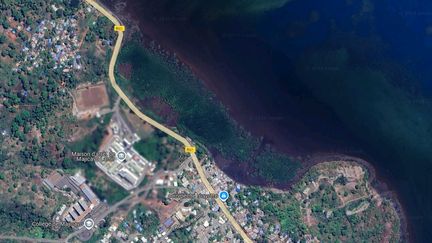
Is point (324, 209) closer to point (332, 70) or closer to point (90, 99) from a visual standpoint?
point (332, 70)

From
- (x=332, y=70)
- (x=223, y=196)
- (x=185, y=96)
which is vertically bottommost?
(x=223, y=196)

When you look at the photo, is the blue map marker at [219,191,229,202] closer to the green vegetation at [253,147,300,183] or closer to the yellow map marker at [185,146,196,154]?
the green vegetation at [253,147,300,183]

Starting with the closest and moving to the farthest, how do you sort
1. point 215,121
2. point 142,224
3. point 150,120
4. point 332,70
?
point 142,224, point 150,120, point 215,121, point 332,70

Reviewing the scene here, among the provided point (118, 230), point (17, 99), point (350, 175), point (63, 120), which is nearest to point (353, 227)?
point (350, 175)

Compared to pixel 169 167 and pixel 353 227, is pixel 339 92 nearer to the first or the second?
pixel 353 227

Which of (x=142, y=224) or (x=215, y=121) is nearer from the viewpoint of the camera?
(x=142, y=224)

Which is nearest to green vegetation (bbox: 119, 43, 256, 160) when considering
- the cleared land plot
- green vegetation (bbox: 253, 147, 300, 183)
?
green vegetation (bbox: 253, 147, 300, 183)

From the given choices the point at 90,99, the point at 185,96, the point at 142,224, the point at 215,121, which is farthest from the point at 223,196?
the point at 90,99
